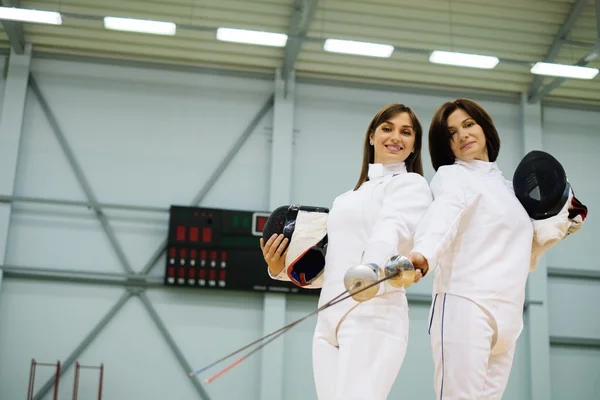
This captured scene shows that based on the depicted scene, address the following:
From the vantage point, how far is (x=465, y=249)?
2596mm

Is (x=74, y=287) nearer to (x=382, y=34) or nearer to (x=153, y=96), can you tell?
(x=153, y=96)

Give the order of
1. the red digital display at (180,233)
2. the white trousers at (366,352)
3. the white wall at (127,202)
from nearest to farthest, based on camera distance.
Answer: the white trousers at (366,352), the white wall at (127,202), the red digital display at (180,233)

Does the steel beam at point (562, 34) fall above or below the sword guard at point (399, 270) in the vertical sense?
above

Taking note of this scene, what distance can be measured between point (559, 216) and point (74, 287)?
262 inches

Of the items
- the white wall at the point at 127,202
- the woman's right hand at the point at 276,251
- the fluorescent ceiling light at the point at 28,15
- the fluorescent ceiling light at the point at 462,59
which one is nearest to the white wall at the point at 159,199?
the white wall at the point at 127,202

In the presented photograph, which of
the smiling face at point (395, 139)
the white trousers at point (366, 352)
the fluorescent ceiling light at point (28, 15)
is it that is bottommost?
the white trousers at point (366, 352)

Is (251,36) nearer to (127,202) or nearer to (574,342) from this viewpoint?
(127,202)

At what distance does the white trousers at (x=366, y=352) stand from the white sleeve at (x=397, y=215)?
0.15 meters

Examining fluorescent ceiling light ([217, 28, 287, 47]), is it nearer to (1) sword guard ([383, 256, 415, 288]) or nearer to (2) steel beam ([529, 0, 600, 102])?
(2) steel beam ([529, 0, 600, 102])

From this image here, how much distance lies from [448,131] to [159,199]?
6.14 meters

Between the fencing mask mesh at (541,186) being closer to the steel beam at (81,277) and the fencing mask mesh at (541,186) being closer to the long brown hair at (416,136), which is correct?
the long brown hair at (416,136)

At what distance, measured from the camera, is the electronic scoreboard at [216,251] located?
8141 millimetres

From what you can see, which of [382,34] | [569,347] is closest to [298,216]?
[382,34]

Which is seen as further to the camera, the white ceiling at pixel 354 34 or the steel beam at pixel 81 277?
the white ceiling at pixel 354 34
